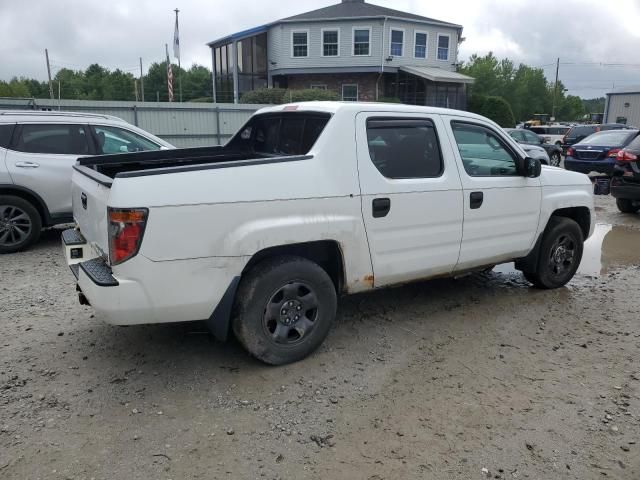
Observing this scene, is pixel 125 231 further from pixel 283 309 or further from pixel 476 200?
pixel 476 200

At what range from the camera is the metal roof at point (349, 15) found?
34.7 m

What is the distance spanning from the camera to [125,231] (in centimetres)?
321

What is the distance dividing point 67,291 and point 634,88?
136ft

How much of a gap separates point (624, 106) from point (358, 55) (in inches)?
743

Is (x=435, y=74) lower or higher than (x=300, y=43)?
lower

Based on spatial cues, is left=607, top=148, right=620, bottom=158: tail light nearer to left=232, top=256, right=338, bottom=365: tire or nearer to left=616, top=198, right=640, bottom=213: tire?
left=616, top=198, right=640, bottom=213: tire

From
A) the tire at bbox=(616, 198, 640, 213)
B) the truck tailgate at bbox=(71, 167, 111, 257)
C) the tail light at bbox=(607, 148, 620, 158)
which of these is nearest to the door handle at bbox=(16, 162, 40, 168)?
the truck tailgate at bbox=(71, 167, 111, 257)

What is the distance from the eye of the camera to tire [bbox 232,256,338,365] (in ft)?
11.9

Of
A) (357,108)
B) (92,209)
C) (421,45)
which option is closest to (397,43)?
(421,45)

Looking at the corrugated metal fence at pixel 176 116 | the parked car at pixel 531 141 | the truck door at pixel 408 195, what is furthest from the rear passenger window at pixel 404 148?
the parked car at pixel 531 141

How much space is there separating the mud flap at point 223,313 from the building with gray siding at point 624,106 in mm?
40177

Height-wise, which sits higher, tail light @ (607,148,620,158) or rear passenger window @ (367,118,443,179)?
rear passenger window @ (367,118,443,179)

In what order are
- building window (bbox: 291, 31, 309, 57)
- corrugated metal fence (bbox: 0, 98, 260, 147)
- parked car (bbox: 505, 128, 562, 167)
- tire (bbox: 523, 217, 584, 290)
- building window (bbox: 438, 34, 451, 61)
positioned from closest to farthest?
tire (bbox: 523, 217, 584, 290), corrugated metal fence (bbox: 0, 98, 260, 147), parked car (bbox: 505, 128, 562, 167), building window (bbox: 291, 31, 309, 57), building window (bbox: 438, 34, 451, 61)

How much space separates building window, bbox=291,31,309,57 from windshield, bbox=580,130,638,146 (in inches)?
916
